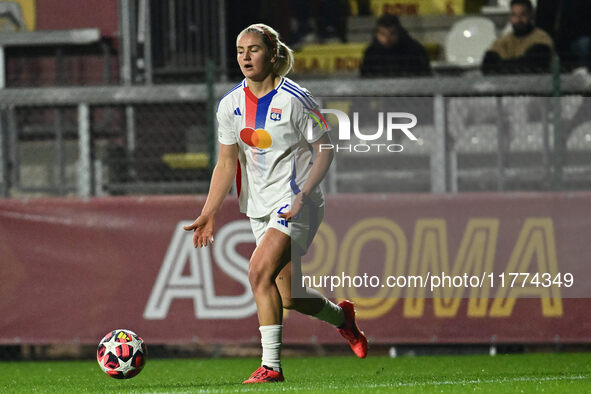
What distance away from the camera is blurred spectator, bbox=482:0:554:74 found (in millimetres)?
13227

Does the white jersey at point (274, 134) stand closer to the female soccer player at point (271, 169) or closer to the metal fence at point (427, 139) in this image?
the female soccer player at point (271, 169)

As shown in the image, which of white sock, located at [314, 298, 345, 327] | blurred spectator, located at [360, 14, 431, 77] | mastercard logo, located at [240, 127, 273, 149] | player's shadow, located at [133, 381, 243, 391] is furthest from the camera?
blurred spectator, located at [360, 14, 431, 77]

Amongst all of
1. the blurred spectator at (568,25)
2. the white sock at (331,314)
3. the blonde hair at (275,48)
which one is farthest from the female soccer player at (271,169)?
the blurred spectator at (568,25)

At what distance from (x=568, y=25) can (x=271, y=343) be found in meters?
8.47

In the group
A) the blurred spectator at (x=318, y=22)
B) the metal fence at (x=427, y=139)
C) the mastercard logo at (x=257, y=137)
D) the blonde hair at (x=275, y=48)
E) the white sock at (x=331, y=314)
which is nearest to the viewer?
the blonde hair at (x=275, y=48)

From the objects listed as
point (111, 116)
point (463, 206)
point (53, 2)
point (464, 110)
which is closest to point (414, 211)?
point (463, 206)

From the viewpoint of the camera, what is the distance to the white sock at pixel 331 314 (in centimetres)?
799

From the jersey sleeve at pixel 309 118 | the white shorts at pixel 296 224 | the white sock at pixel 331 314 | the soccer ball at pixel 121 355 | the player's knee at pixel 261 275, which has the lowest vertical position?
the soccer ball at pixel 121 355

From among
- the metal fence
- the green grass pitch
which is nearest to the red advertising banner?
the green grass pitch

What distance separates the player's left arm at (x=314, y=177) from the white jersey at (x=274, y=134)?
0.07 meters

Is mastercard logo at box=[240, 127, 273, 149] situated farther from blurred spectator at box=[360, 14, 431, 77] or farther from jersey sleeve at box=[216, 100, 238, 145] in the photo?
blurred spectator at box=[360, 14, 431, 77]

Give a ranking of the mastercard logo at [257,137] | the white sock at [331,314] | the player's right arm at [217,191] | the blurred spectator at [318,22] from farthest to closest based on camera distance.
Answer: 1. the blurred spectator at [318,22]
2. the white sock at [331,314]
3. the player's right arm at [217,191]
4. the mastercard logo at [257,137]

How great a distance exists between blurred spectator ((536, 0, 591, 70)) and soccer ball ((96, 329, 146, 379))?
7.48 m

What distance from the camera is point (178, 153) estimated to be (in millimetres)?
13727
